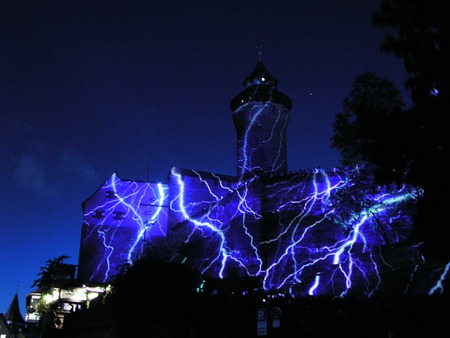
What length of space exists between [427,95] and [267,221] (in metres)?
15.3

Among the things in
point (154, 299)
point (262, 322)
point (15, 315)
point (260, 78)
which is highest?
point (260, 78)

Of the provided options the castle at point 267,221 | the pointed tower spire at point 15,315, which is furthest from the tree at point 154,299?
the pointed tower spire at point 15,315

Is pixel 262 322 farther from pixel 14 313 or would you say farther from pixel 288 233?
pixel 14 313

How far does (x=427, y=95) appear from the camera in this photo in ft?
26.6

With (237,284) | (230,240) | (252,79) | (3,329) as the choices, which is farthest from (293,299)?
(3,329)

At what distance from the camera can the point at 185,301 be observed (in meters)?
12.3

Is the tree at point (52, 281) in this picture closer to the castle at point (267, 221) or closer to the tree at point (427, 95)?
the castle at point (267, 221)

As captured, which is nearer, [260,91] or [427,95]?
[427,95]

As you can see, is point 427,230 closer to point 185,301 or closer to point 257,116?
point 185,301

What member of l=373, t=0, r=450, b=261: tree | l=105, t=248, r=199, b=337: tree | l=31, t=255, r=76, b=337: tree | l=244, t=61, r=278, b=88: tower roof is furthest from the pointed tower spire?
l=373, t=0, r=450, b=261: tree

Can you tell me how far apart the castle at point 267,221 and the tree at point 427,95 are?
224 inches

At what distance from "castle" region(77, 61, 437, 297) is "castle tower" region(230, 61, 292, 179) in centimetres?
7

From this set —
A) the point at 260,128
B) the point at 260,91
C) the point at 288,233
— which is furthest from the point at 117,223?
the point at 288,233

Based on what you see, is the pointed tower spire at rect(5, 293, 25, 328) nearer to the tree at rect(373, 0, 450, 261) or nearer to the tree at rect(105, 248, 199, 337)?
the tree at rect(105, 248, 199, 337)
